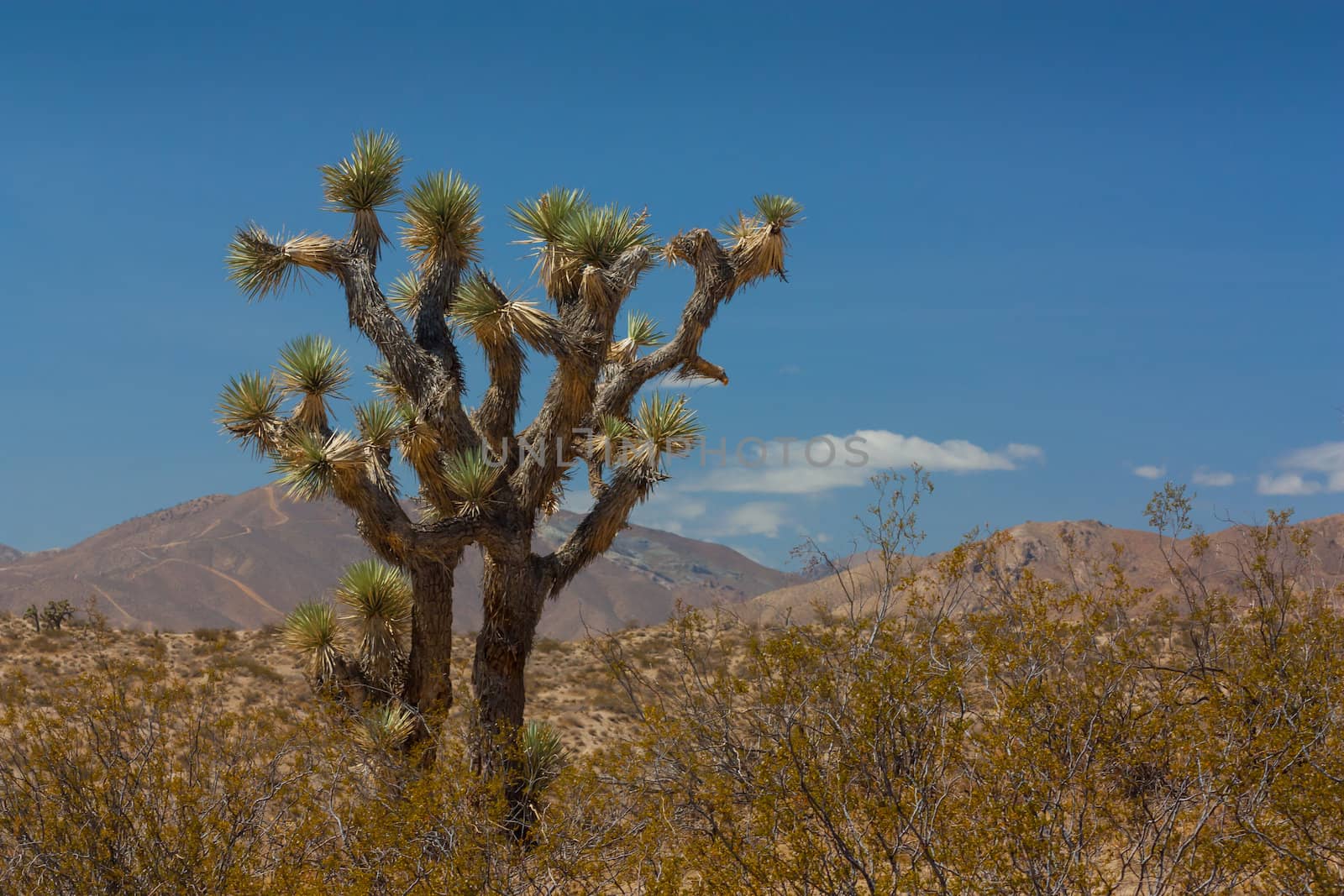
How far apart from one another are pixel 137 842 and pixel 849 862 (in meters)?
4.00

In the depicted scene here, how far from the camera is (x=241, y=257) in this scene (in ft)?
35.6

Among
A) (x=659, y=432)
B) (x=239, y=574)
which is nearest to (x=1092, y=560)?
(x=659, y=432)

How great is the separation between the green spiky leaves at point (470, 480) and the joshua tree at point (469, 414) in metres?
0.02

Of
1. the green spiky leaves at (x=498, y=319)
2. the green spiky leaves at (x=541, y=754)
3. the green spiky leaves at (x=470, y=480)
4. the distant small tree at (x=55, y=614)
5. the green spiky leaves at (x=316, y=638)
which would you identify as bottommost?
the green spiky leaves at (x=541, y=754)

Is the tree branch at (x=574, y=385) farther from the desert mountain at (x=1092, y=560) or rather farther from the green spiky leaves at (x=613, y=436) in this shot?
the desert mountain at (x=1092, y=560)

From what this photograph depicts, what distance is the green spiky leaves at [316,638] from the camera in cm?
1045

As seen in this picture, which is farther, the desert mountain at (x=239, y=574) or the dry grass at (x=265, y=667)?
the desert mountain at (x=239, y=574)

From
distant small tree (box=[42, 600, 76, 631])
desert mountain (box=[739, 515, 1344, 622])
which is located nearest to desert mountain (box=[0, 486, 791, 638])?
desert mountain (box=[739, 515, 1344, 622])

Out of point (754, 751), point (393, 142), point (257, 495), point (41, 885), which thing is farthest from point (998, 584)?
point (257, 495)

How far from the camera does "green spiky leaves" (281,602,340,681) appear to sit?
10.4 metres

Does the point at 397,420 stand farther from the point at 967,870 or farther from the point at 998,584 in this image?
the point at 967,870

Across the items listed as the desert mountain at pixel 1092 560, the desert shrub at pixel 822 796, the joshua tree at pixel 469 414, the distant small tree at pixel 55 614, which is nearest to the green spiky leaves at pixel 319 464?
the joshua tree at pixel 469 414

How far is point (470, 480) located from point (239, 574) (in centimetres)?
10810

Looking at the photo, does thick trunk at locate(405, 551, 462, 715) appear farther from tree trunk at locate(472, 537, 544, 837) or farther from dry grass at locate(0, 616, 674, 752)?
dry grass at locate(0, 616, 674, 752)
